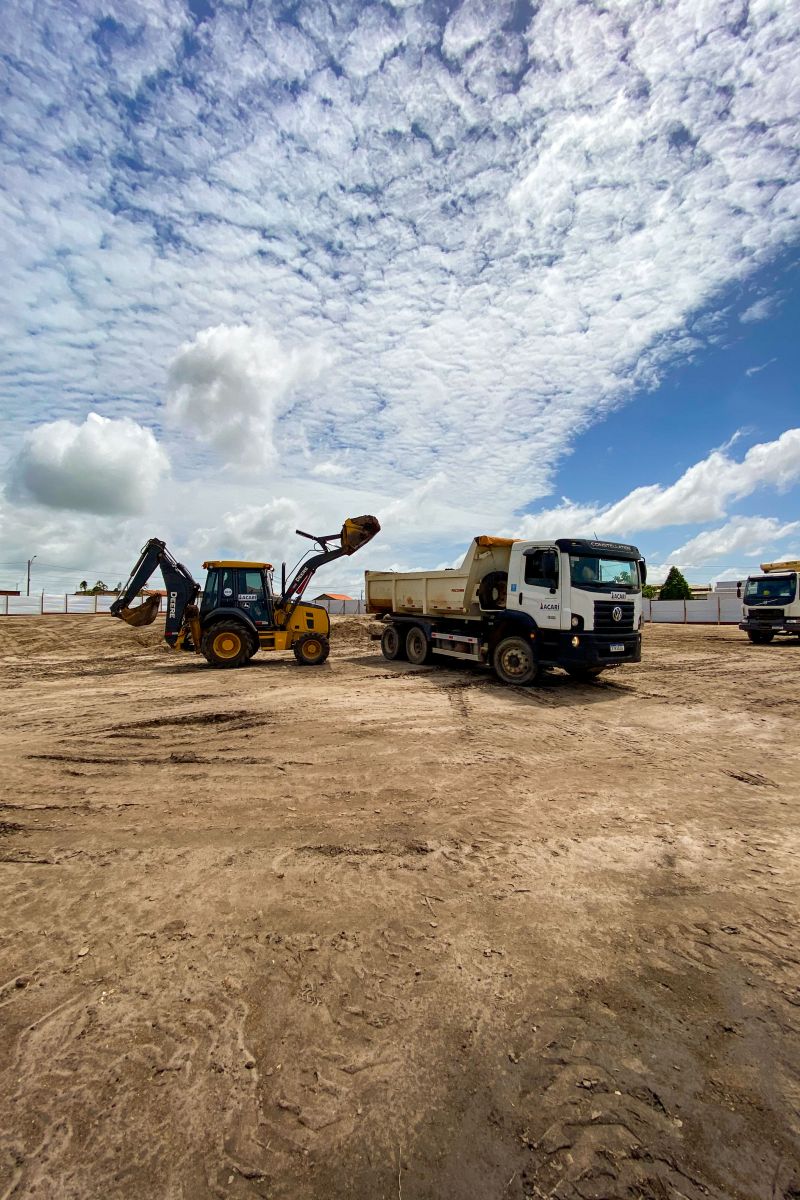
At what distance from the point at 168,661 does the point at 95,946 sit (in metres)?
14.8

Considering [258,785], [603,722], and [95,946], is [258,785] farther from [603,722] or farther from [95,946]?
[603,722]

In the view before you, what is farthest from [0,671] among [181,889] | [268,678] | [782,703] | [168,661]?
[782,703]

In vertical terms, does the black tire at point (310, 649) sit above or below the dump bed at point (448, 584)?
below

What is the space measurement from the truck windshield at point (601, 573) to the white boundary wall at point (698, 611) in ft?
88.8

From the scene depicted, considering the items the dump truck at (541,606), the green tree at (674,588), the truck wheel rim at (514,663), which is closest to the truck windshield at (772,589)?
the dump truck at (541,606)

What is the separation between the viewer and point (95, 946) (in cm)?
304

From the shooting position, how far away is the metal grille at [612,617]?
11430 millimetres

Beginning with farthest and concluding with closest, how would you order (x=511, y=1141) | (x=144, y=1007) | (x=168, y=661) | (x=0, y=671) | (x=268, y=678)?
(x=168, y=661)
(x=0, y=671)
(x=268, y=678)
(x=144, y=1007)
(x=511, y=1141)

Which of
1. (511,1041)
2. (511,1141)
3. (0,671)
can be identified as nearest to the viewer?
(511,1141)

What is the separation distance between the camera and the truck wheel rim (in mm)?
12078

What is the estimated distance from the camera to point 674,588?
57094 mm

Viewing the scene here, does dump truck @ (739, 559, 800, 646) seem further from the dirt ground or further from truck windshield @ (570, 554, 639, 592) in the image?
the dirt ground

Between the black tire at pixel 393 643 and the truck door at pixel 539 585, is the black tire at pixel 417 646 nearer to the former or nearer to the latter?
the black tire at pixel 393 643

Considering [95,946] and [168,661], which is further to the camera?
[168,661]
